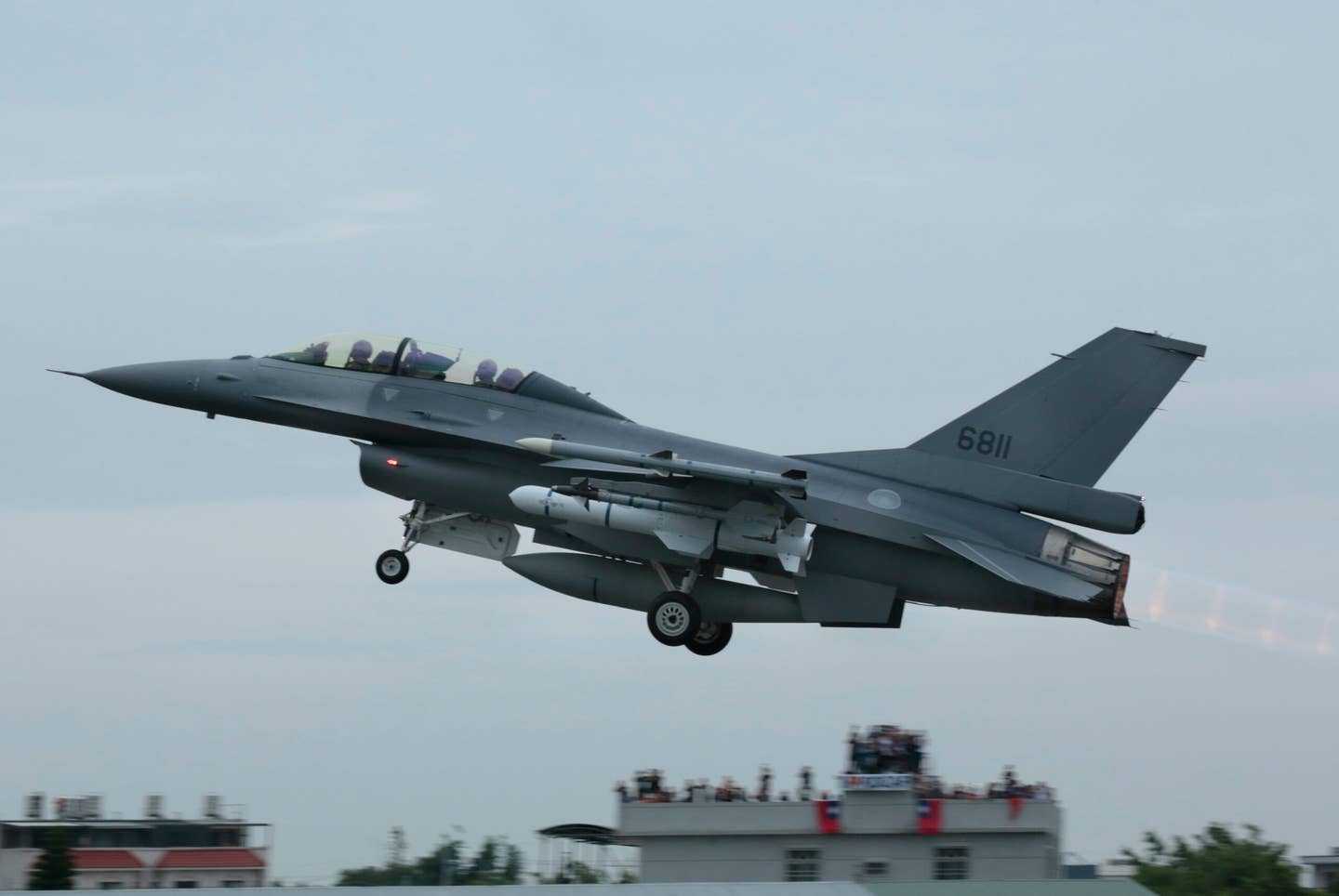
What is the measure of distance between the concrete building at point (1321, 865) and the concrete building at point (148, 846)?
24.9m

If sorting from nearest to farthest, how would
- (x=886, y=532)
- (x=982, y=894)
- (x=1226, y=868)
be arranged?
(x=886, y=532) → (x=982, y=894) → (x=1226, y=868)

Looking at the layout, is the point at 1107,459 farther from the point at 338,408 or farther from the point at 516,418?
the point at 338,408

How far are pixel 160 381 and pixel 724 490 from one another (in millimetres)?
7680

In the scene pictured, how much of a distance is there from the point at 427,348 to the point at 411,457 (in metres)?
1.45

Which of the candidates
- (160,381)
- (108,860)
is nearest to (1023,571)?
(160,381)

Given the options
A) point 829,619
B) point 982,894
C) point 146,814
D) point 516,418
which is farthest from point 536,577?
point 146,814

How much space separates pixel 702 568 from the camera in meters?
23.4

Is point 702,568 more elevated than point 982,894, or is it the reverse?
point 702,568

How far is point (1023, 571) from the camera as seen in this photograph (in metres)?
21.7

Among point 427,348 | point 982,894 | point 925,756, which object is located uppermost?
point 427,348

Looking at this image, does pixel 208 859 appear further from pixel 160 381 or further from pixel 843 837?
pixel 160 381

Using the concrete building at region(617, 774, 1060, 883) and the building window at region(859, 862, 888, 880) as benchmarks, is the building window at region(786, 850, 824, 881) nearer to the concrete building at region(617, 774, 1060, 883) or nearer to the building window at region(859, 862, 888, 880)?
the concrete building at region(617, 774, 1060, 883)

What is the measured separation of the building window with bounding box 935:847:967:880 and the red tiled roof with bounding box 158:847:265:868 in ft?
58.5

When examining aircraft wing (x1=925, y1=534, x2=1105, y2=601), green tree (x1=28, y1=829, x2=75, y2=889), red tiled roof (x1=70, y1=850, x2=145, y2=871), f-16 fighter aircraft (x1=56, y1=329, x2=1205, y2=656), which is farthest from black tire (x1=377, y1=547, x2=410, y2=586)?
red tiled roof (x1=70, y1=850, x2=145, y2=871)
